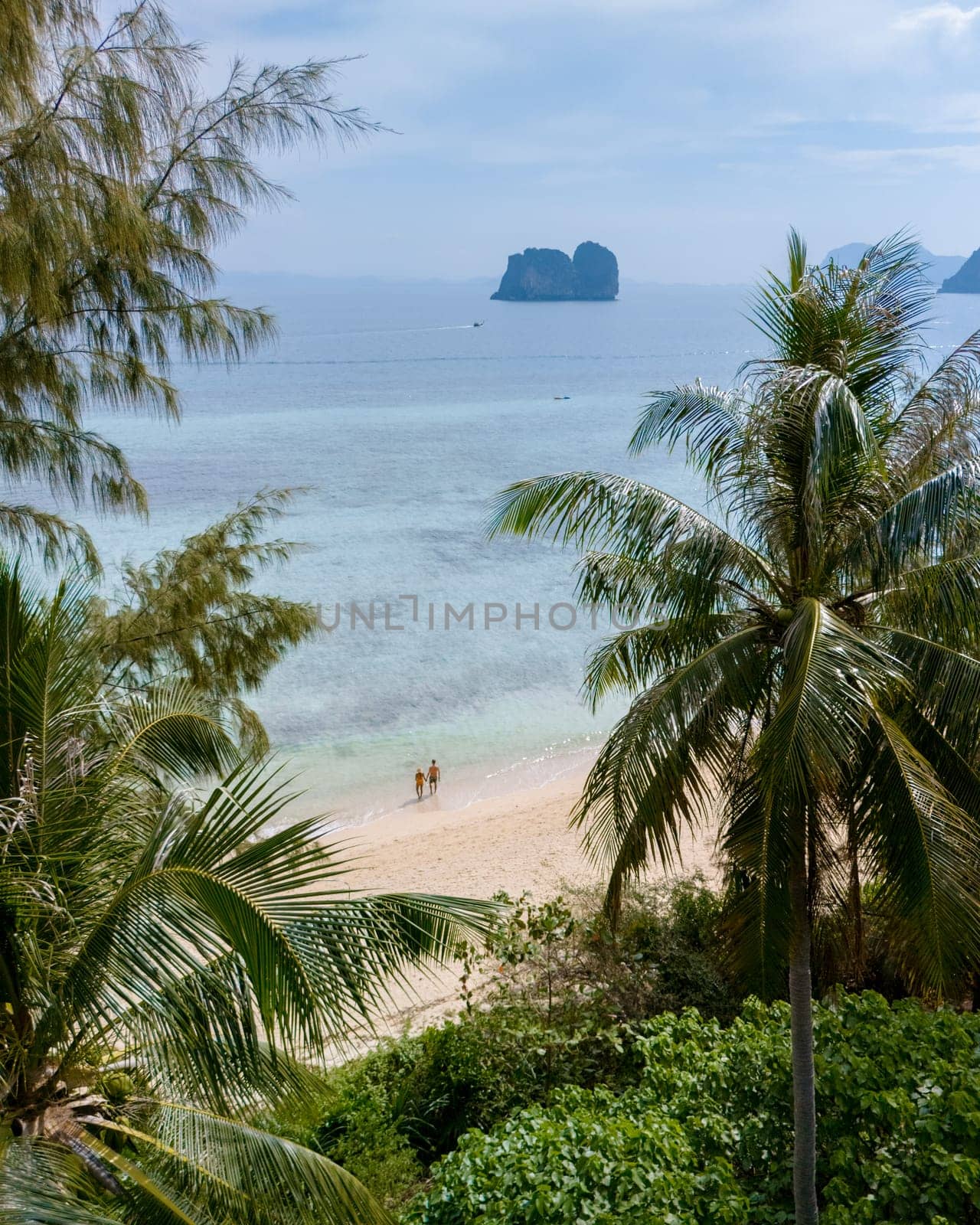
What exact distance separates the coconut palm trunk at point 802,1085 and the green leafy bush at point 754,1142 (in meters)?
0.14

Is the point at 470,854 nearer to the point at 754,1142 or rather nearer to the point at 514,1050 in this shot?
the point at 514,1050

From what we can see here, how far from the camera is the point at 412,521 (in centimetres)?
4659

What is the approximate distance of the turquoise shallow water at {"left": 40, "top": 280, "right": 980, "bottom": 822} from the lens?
78.9ft

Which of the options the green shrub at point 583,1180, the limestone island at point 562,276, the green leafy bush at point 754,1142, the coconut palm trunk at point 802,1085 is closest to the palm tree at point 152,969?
the green shrub at point 583,1180

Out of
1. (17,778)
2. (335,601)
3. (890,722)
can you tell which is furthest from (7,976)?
(335,601)

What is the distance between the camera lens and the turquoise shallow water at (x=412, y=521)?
24.0m

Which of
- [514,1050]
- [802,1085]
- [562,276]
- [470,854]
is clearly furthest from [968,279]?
[802,1085]

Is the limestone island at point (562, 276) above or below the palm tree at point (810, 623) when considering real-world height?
above

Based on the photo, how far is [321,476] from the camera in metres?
53.9

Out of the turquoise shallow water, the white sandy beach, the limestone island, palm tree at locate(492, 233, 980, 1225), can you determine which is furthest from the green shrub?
the limestone island

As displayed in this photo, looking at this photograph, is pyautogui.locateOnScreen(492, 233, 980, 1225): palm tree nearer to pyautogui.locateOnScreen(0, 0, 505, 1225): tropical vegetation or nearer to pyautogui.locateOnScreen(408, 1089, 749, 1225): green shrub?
pyautogui.locateOnScreen(408, 1089, 749, 1225): green shrub

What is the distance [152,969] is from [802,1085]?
3635 mm

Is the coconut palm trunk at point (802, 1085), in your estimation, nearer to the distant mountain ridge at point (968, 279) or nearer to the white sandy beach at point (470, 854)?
the white sandy beach at point (470, 854)

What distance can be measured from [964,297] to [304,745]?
155m
